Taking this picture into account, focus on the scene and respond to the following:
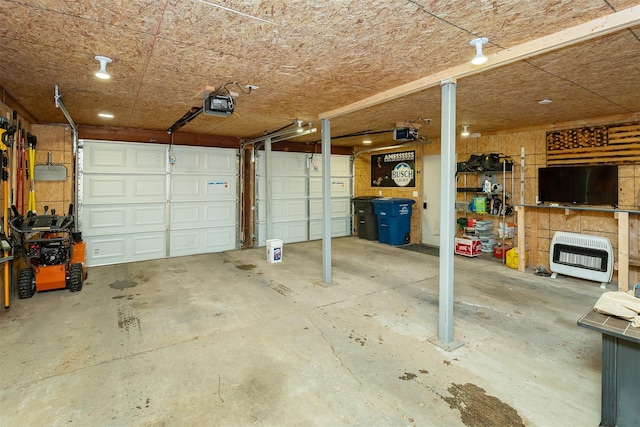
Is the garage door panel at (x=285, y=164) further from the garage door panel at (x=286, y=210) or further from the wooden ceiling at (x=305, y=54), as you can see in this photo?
the wooden ceiling at (x=305, y=54)

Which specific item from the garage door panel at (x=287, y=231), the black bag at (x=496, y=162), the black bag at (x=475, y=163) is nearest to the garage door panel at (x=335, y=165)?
the garage door panel at (x=287, y=231)

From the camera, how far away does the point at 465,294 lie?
13.6 feet

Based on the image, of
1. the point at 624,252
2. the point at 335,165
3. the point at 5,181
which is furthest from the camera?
the point at 335,165

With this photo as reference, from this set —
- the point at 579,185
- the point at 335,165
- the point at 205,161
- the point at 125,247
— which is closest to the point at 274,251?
the point at 205,161

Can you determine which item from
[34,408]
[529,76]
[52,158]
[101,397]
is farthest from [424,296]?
[52,158]

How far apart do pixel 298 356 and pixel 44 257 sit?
3.66 m

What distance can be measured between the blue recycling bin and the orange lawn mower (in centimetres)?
584

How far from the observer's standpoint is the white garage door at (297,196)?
758 centimetres

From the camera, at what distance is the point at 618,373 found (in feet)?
5.88

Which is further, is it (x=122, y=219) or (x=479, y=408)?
(x=122, y=219)

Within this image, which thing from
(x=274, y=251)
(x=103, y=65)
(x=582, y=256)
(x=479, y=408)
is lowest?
(x=479, y=408)

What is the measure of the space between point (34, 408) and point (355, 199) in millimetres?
7239

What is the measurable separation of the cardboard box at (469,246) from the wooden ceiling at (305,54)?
8.47 feet

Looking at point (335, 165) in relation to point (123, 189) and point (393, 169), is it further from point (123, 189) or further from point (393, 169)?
point (123, 189)
